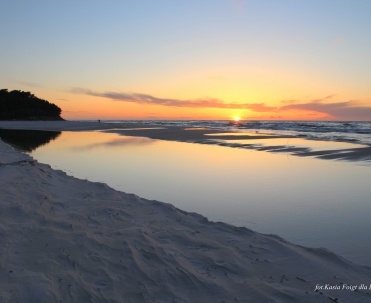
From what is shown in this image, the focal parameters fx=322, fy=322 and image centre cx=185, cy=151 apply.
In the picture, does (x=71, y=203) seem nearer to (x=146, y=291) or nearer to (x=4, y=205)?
(x=4, y=205)

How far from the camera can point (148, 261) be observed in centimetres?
479

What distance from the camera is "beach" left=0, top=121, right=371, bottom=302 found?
3.99 m

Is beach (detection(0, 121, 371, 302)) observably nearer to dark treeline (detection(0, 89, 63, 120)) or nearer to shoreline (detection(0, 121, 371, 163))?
shoreline (detection(0, 121, 371, 163))

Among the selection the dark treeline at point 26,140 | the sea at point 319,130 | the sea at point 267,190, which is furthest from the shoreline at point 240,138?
the dark treeline at point 26,140

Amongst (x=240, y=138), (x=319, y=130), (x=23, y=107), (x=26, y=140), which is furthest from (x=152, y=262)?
(x=23, y=107)

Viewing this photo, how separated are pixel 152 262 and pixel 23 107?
110 m

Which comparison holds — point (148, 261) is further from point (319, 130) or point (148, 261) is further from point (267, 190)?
point (319, 130)

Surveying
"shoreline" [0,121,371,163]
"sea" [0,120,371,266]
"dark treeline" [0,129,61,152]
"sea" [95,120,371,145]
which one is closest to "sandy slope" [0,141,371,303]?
"sea" [0,120,371,266]

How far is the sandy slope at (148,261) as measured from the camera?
13.1 feet

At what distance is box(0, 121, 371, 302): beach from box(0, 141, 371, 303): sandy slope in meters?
0.01

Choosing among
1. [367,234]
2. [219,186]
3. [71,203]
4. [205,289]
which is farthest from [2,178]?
[367,234]

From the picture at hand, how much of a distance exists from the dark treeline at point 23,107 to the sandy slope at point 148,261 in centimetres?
10204

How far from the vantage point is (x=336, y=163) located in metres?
16.3

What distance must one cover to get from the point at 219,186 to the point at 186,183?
1.25 m
